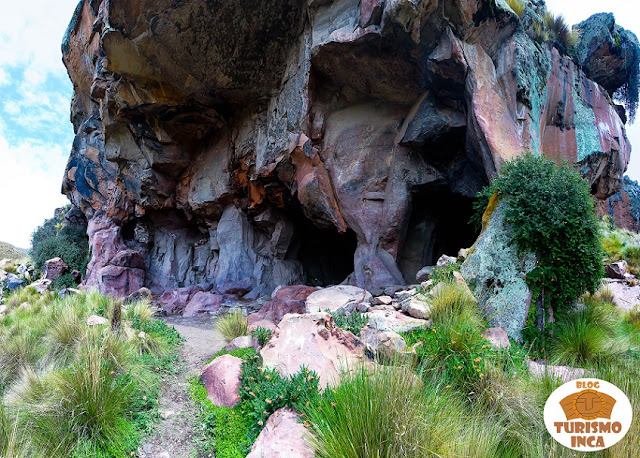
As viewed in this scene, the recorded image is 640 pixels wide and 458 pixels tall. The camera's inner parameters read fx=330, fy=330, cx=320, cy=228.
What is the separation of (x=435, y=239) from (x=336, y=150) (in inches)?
200

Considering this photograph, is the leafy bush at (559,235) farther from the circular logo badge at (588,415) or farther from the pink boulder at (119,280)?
the pink boulder at (119,280)

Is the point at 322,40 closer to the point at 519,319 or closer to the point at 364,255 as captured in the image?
the point at 364,255

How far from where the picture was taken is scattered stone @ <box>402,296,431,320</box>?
5.27 m

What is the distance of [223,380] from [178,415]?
0.58 m

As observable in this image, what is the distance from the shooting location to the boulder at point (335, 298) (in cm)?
686

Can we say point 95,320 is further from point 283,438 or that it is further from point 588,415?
point 588,415

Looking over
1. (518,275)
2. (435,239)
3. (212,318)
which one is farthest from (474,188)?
(212,318)

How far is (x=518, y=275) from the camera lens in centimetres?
596

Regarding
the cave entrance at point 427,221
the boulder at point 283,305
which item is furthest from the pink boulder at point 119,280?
the cave entrance at point 427,221

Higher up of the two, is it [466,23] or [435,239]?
[466,23]

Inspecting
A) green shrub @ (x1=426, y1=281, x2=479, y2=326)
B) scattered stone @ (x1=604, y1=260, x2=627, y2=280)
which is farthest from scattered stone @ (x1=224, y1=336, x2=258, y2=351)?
scattered stone @ (x1=604, y1=260, x2=627, y2=280)

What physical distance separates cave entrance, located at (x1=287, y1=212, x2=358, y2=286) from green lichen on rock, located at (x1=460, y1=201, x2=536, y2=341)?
899 centimetres

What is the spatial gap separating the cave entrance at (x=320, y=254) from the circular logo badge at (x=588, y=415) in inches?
502

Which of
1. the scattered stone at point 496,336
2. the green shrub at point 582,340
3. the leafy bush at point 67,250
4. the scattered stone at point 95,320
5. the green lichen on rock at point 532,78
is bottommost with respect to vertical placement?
the green shrub at point 582,340
